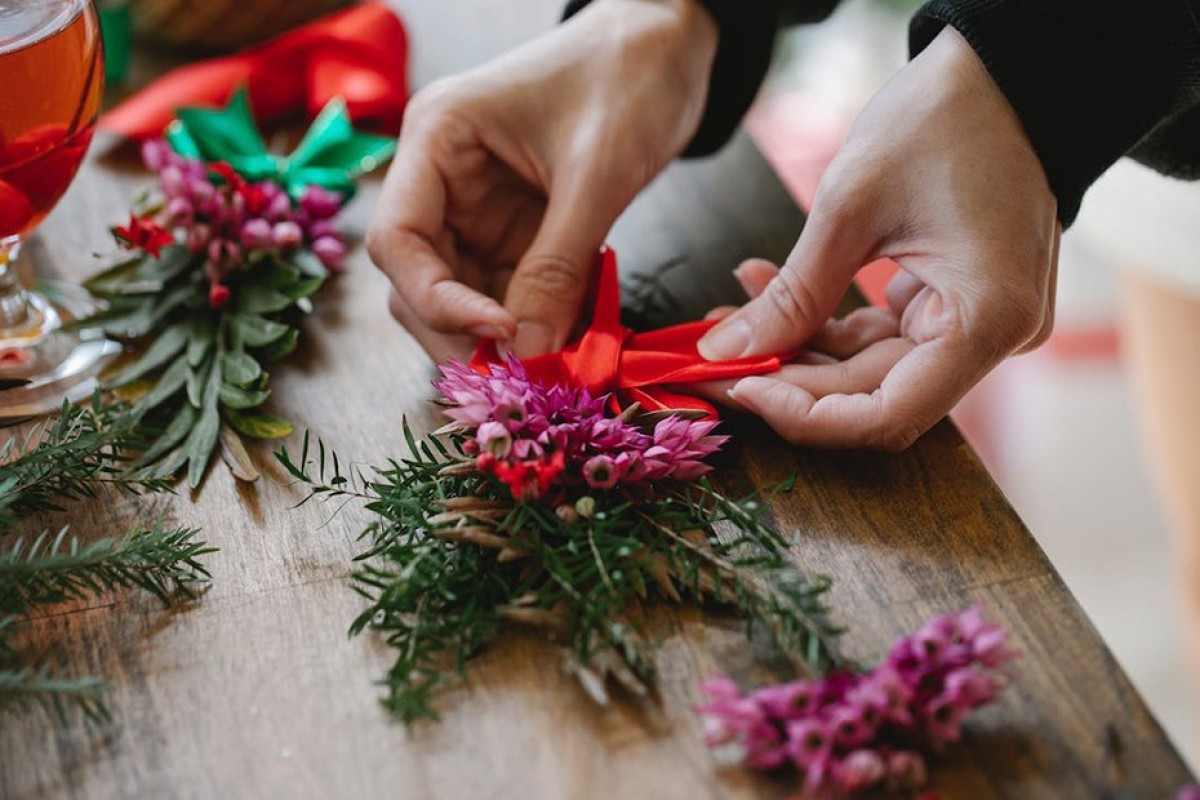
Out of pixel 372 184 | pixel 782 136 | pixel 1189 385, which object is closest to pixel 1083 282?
pixel 782 136

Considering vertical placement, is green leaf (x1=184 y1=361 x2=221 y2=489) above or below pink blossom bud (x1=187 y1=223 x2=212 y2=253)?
below

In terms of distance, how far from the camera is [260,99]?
1258 millimetres

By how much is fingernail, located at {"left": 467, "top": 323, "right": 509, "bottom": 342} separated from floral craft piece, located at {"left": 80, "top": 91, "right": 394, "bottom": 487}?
14 cm

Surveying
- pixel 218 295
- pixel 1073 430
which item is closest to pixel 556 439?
pixel 218 295

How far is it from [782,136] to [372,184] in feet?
4.83

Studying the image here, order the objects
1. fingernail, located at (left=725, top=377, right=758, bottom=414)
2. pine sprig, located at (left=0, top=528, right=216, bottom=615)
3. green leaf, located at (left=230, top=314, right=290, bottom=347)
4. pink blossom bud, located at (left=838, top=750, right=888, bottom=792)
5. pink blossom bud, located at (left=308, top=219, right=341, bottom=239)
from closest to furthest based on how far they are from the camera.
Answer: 1. pink blossom bud, located at (left=838, top=750, right=888, bottom=792)
2. pine sprig, located at (left=0, top=528, right=216, bottom=615)
3. fingernail, located at (left=725, top=377, right=758, bottom=414)
4. green leaf, located at (left=230, top=314, right=290, bottom=347)
5. pink blossom bud, located at (left=308, top=219, right=341, bottom=239)

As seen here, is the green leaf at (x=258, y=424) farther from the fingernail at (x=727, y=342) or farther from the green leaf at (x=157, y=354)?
the fingernail at (x=727, y=342)

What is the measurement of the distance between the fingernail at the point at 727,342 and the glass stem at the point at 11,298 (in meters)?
0.51

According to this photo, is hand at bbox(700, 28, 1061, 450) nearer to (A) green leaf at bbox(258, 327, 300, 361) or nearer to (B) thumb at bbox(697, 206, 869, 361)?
(B) thumb at bbox(697, 206, 869, 361)

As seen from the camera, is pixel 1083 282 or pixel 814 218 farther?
pixel 1083 282

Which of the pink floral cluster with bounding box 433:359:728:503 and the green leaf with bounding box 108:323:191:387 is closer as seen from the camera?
the pink floral cluster with bounding box 433:359:728:503

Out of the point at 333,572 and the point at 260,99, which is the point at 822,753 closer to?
the point at 333,572

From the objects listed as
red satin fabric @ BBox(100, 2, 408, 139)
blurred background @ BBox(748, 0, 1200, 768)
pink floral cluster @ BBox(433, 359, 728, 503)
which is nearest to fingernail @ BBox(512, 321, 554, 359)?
pink floral cluster @ BBox(433, 359, 728, 503)

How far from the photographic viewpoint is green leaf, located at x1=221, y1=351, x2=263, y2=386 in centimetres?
92
